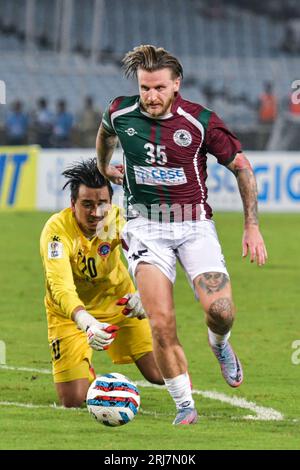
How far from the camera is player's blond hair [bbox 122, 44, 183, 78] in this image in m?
7.00

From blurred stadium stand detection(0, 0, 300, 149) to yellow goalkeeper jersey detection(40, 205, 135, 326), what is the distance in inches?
715

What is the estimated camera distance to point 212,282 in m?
6.98

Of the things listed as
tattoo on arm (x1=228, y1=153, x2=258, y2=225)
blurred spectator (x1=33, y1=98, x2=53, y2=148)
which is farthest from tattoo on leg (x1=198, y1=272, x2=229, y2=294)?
blurred spectator (x1=33, y1=98, x2=53, y2=148)

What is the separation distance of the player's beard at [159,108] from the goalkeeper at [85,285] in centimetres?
87

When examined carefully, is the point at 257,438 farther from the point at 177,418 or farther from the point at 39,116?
the point at 39,116

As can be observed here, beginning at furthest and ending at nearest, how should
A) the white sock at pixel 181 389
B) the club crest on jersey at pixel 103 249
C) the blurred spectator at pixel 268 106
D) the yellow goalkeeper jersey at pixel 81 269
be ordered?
the blurred spectator at pixel 268 106 < the club crest on jersey at pixel 103 249 < the yellow goalkeeper jersey at pixel 81 269 < the white sock at pixel 181 389

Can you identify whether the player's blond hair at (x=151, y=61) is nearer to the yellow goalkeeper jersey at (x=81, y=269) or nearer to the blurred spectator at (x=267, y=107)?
the yellow goalkeeper jersey at (x=81, y=269)

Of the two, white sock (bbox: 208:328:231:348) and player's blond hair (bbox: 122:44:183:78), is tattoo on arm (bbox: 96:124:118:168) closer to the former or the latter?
player's blond hair (bbox: 122:44:183:78)

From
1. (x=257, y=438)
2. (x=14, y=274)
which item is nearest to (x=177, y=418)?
(x=257, y=438)

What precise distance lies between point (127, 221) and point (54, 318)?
1234 mm

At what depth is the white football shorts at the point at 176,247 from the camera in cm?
709

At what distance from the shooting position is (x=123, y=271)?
861 centimetres

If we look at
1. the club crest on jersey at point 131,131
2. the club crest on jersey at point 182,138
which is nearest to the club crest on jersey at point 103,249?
the club crest on jersey at point 131,131

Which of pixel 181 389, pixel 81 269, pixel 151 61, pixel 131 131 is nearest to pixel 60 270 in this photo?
pixel 81 269
